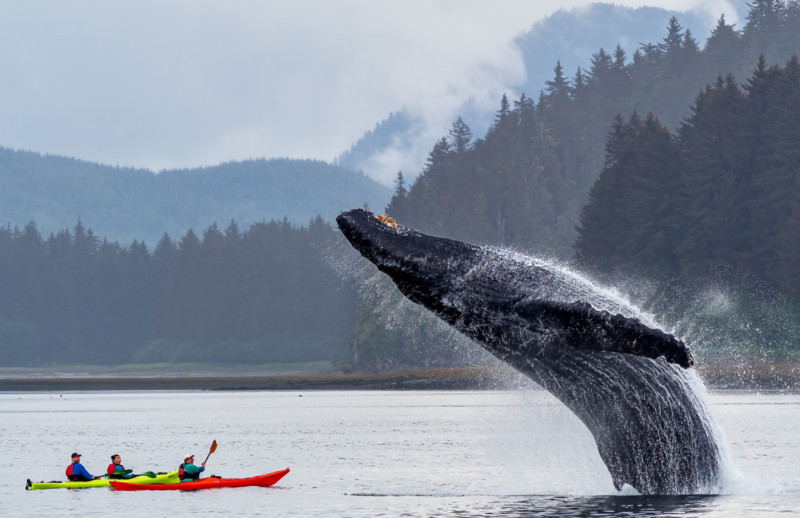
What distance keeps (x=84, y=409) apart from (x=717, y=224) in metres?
50.7

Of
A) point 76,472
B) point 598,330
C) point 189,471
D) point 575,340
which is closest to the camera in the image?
point 598,330

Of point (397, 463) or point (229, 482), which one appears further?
point (397, 463)

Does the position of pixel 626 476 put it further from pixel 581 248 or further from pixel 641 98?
pixel 641 98

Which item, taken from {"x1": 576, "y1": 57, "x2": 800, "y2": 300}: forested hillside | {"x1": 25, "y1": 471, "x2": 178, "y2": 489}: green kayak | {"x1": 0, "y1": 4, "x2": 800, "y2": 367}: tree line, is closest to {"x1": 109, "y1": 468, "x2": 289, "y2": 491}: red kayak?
{"x1": 25, "y1": 471, "x2": 178, "y2": 489}: green kayak

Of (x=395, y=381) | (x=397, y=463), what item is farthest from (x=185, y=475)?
(x=395, y=381)

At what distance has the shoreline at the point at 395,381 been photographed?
84.8 metres

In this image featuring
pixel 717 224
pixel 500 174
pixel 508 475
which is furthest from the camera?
pixel 500 174

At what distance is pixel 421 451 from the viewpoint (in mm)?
43094

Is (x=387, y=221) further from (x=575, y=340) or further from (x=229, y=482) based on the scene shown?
(x=229, y=482)

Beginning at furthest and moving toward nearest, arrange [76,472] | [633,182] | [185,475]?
1. [633,182]
2. [76,472]
3. [185,475]

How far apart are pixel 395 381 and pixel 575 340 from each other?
110 metres

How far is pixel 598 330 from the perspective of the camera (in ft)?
55.0

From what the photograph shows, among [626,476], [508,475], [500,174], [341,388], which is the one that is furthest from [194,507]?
[500,174]

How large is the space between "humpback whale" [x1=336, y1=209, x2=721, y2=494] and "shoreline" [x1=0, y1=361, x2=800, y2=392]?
198 ft
